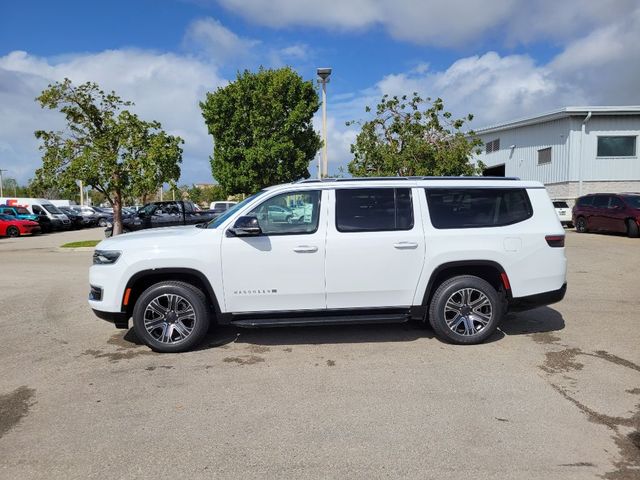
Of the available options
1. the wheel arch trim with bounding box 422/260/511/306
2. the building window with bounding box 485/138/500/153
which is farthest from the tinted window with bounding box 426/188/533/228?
the building window with bounding box 485/138/500/153

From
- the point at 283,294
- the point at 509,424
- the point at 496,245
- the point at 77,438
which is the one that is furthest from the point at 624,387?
the point at 77,438

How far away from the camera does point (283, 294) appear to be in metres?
5.34

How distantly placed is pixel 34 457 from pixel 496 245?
15.4 ft

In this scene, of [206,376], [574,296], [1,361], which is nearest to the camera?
[206,376]

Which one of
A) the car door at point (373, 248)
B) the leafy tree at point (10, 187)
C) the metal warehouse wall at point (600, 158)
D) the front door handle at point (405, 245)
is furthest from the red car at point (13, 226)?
the leafy tree at point (10, 187)

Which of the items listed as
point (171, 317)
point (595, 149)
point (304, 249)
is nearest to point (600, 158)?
point (595, 149)

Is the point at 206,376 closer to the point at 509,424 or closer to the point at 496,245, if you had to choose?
the point at 509,424

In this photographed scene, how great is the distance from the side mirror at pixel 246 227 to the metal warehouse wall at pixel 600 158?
26.5m

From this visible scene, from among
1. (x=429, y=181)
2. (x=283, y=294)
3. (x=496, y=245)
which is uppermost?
(x=429, y=181)

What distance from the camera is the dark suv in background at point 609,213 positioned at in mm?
18000

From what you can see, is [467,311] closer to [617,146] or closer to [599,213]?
[599,213]

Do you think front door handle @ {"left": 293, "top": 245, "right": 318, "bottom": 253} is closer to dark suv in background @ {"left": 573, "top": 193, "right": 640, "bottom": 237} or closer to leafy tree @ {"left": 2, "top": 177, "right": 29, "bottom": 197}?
dark suv in background @ {"left": 573, "top": 193, "right": 640, "bottom": 237}

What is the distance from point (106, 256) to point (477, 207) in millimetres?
4186

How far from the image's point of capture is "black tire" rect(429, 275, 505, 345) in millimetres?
5516
